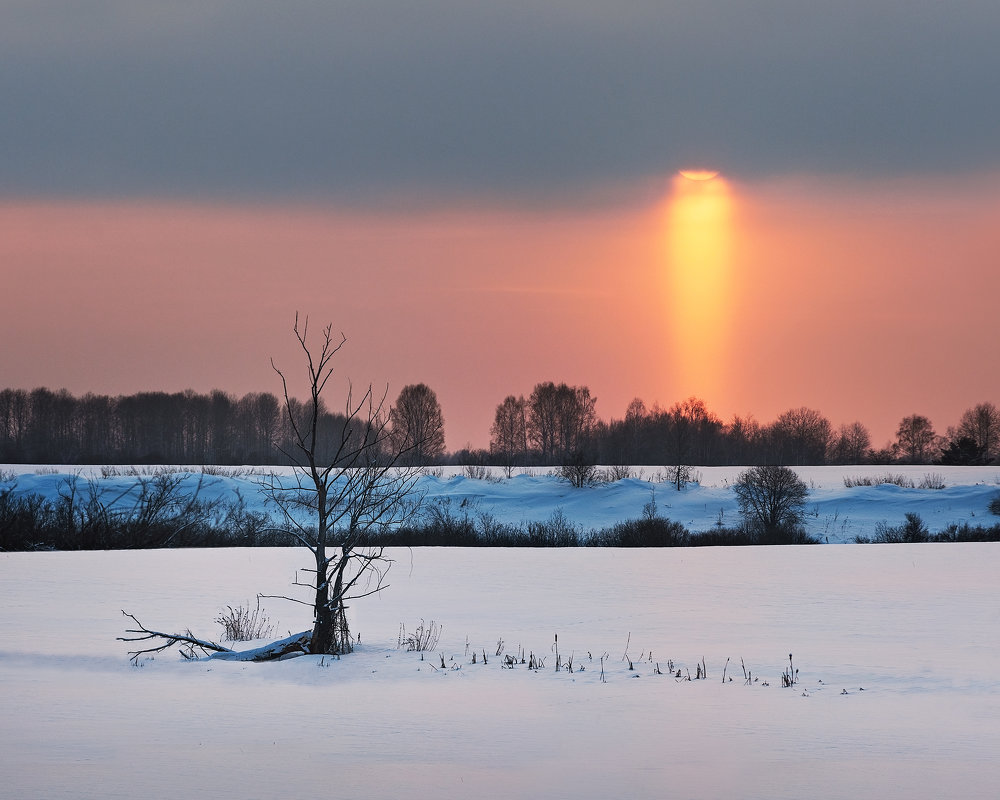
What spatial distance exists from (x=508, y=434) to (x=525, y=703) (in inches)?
3995

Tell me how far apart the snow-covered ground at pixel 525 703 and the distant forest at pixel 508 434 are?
278 ft

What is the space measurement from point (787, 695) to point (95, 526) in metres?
28.0

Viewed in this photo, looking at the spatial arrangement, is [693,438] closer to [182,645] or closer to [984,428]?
[984,428]

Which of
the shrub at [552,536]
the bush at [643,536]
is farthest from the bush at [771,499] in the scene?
the shrub at [552,536]

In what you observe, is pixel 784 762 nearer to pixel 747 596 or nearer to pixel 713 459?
pixel 747 596

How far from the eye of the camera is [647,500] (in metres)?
52.5

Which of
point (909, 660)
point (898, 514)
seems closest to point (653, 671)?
point (909, 660)

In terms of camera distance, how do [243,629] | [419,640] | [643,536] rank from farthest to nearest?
[643,536] → [243,629] → [419,640]

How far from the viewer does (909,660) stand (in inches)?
465

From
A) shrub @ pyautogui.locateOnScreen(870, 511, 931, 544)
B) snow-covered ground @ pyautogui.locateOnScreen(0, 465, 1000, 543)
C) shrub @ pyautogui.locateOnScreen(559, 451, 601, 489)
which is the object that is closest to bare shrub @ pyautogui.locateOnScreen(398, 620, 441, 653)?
shrub @ pyautogui.locateOnScreen(870, 511, 931, 544)

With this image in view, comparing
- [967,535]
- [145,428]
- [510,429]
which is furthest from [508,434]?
[967,535]

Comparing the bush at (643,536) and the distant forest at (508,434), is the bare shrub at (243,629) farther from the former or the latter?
the distant forest at (508,434)

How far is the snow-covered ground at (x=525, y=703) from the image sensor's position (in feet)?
23.5

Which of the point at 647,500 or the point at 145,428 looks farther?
the point at 145,428
